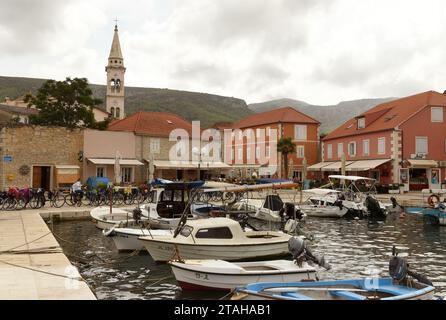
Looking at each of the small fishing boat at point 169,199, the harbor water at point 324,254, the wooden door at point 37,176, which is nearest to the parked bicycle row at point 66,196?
the wooden door at point 37,176

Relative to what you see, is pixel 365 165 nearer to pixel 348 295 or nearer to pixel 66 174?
pixel 66 174

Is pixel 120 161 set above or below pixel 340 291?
above

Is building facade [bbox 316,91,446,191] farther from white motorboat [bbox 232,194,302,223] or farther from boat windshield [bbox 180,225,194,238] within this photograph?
boat windshield [bbox 180,225,194,238]

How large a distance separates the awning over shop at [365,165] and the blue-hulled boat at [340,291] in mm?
36279

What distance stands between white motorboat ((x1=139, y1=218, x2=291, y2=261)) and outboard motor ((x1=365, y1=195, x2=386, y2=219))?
590 inches

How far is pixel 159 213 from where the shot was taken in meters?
19.7

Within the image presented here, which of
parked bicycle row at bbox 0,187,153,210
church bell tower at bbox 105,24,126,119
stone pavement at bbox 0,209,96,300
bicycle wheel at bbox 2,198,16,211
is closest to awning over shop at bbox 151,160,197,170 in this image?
parked bicycle row at bbox 0,187,153,210

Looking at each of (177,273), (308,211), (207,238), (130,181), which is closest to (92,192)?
(130,181)

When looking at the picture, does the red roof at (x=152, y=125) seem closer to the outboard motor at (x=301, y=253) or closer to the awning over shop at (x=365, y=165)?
the awning over shop at (x=365, y=165)

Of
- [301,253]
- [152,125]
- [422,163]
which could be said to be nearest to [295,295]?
[301,253]

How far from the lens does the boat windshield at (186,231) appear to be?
1475 centimetres

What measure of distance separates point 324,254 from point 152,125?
3035cm

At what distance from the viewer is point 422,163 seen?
144 ft

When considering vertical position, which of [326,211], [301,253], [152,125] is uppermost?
[152,125]
